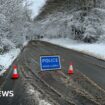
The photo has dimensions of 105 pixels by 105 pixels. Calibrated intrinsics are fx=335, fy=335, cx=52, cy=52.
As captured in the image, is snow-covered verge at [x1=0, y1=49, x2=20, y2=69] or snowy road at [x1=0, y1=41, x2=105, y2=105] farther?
snow-covered verge at [x1=0, y1=49, x2=20, y2=69]

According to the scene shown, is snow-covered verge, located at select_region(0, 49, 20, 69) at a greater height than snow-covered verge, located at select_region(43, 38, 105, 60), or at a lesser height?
greater

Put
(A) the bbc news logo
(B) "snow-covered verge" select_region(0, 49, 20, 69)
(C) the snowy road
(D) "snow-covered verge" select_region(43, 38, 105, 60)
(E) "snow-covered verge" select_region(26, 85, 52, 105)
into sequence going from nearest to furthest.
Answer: (E) "snow-covered verge" select_region(26, 85, 52, 105), (C) the snowy road, (A) the bbc news logo, (B) "snow-covered verge" select_region(0, 49, 20, 69), (D) "snow-covered verge" select_region(43, 38, 105, 60)

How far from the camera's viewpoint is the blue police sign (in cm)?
1689

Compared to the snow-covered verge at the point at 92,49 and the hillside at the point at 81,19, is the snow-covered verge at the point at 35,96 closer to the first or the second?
the snow-covered verge at the point at 92,49

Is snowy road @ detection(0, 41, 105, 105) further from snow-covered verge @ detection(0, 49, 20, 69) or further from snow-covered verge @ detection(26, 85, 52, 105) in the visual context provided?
snow-covered verge @ detection(0, 49, 20, 69)

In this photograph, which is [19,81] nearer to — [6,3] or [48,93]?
[48,93]

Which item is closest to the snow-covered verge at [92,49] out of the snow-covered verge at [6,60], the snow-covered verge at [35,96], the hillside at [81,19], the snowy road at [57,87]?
the hillside at [81,19]

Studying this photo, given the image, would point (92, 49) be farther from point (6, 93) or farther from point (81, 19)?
point (6, 93)

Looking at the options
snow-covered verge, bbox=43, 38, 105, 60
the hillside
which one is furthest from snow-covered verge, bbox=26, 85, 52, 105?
the hillside

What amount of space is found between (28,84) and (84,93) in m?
2.82

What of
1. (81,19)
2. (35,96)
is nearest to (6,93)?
(35,96)

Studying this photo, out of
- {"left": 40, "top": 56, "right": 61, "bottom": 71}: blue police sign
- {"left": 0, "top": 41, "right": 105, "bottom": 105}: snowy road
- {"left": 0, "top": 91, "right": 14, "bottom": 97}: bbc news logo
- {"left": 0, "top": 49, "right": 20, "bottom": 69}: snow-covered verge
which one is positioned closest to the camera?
{"left": 0, "top": 41, "right": 105, "bottom": 105}: snowy road

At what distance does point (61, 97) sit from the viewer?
37.0 feet

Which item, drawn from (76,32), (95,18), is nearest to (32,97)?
(95,18)
